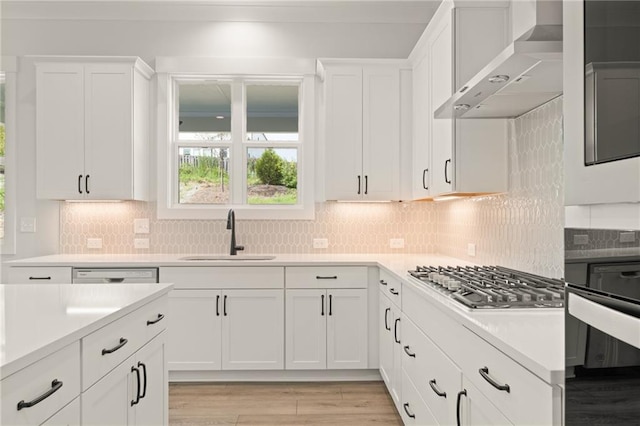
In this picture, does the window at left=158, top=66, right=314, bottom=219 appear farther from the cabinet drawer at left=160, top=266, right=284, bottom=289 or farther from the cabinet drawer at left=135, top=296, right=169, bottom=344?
the cabinet drawer at left=135, top=296, right=169, bottom=344

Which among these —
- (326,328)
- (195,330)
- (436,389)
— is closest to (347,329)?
(326,328)

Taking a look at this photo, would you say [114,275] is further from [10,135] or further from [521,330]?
[521,330]

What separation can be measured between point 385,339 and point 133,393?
191 centimetres

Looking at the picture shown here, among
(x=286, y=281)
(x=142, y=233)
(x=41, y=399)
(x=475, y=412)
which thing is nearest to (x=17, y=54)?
(x=142, y=233)

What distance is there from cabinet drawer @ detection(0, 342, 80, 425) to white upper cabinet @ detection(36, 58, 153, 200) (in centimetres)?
267

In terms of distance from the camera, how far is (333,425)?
287 centimetres

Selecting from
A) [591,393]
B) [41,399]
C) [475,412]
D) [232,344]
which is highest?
[591,393]

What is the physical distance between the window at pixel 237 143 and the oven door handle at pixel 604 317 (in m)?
3.37

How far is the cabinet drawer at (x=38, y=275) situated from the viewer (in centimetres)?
351

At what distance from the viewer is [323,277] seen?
3.57 metres

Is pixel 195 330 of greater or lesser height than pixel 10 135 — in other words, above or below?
below

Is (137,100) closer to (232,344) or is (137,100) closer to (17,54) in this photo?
(17,54)

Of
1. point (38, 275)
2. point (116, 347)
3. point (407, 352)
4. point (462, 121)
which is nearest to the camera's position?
point (116, 347)

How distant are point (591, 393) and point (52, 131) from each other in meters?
4.07
